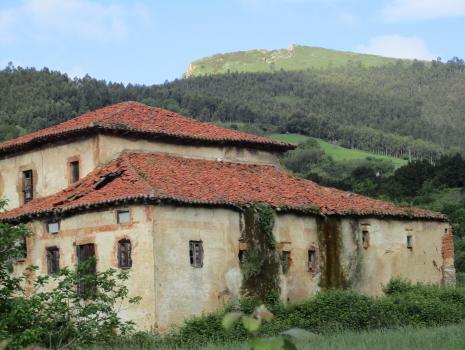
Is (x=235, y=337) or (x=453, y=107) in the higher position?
(x=453, y=107)

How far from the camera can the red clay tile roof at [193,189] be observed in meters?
29.1

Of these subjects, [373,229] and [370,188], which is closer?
[373,229]

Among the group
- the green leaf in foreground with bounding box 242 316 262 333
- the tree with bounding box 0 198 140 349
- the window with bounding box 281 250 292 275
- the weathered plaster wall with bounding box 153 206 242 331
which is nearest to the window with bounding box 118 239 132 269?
the weathered plaster wall with bounding box 153 206 242 331

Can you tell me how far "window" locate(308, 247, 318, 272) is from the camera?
33.2m

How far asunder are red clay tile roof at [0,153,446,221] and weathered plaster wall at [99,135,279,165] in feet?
1.39

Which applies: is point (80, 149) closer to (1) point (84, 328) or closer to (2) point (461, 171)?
(1) point (84, 328)

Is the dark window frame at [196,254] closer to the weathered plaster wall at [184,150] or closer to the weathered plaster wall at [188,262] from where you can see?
the weathered plaster wall at [188,262]

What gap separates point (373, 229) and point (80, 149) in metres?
11.2

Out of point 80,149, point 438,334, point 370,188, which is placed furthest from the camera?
point 370,188

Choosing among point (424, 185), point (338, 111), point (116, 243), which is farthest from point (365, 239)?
point (338, 111)

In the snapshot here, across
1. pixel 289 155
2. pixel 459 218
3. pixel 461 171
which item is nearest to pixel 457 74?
pixel 289 155

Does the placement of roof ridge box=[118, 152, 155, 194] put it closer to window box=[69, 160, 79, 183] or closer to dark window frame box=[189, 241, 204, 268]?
window box=[69, 160, 79, 183]

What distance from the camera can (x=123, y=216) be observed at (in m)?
28.8

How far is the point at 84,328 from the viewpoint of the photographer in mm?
19312
